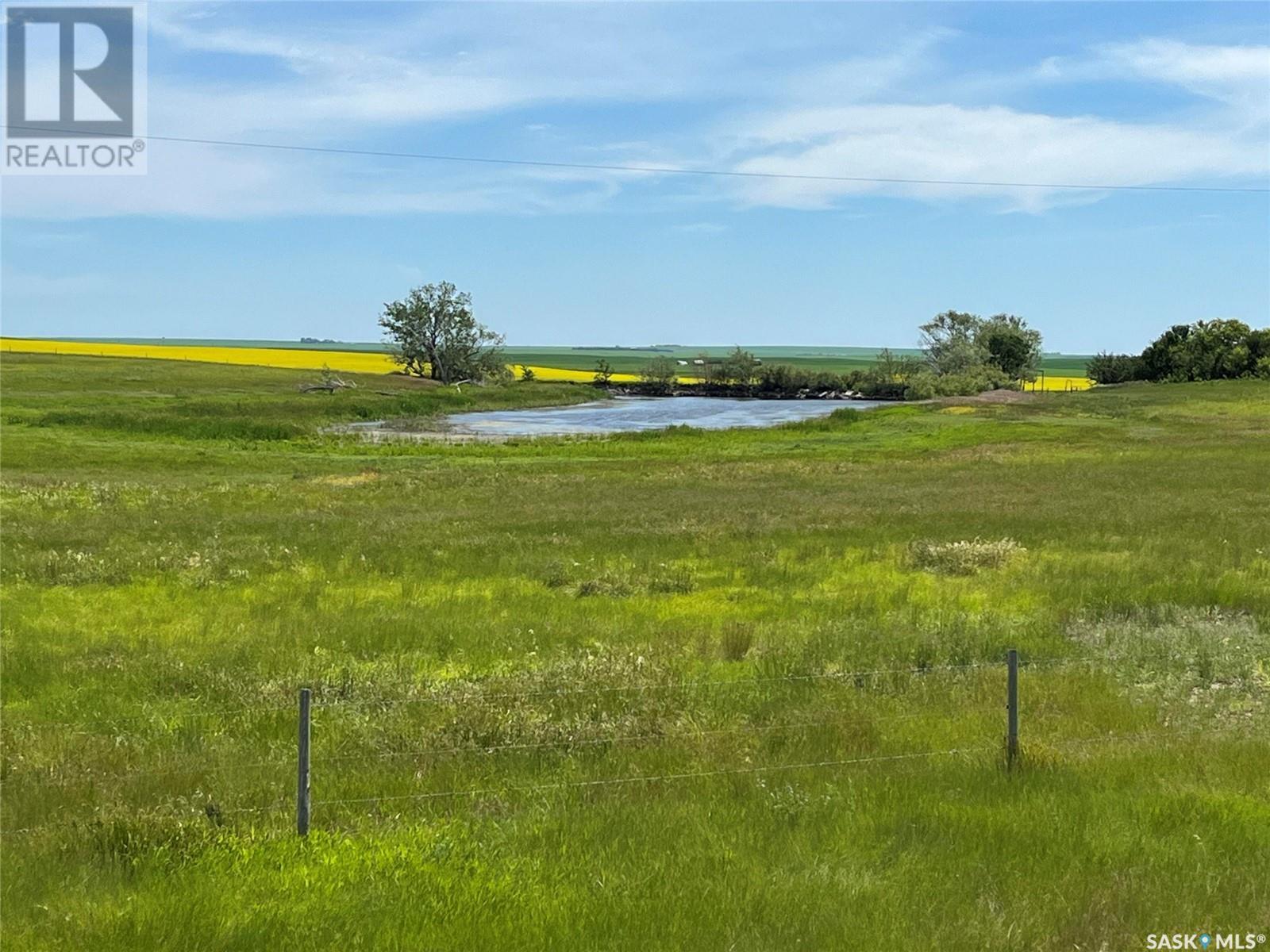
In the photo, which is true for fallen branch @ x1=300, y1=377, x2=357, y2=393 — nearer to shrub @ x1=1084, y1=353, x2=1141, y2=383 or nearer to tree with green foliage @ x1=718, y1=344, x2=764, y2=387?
tree with green foliage @ x1=718, y1=344, x2=764, y2=387

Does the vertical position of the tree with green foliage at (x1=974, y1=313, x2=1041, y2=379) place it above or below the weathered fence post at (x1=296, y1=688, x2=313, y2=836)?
above

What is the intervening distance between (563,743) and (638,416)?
105 meters

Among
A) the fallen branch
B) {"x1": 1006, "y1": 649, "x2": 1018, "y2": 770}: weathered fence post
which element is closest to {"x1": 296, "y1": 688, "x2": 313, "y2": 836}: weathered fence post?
{"x1": 1006, "y1": 649, "x2": 1018, "y2": 770}: weathered fence post

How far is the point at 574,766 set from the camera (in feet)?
31.6

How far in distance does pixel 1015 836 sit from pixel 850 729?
2.91 metres

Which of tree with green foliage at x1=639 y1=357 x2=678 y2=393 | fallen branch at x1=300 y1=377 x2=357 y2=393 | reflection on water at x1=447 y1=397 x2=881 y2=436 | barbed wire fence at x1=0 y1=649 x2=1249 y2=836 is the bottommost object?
barbed wire fence at x1=0 y1=649 x2=1249 y2=836

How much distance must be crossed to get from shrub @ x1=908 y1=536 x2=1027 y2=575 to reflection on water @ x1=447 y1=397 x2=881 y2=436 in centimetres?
6093

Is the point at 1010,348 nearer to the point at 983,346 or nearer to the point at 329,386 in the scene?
the point at 983,346

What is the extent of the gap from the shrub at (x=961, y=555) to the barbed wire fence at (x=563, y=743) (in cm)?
981

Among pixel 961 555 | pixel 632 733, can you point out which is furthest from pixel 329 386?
pixel 632 733

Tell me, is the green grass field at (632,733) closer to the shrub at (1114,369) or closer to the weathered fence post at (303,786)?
the weathered fence post at (303,786)

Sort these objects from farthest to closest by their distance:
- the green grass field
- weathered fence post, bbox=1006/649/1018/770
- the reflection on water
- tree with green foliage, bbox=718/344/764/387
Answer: tree with green foliage, bbox=718/344/764/387, the reflection on water, weathered fence post, bbox=1006/649/1018/770, the green grass field

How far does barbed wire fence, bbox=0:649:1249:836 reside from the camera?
27.7 ft

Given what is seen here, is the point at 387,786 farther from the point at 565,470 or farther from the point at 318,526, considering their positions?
the point at 565,470
